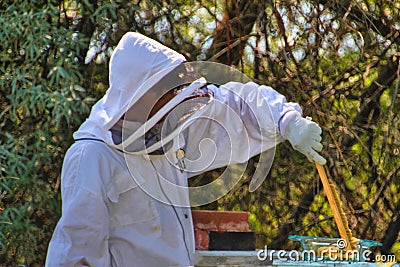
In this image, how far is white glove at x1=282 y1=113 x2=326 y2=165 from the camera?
6.38 feet

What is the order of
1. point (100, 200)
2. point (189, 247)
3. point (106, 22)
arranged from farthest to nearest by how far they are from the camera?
point (106, 22) < point (189, 247) < point (100, 200)

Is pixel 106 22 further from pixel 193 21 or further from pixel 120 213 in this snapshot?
pixel 120 213

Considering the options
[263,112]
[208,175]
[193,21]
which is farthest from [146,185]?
[193,21]

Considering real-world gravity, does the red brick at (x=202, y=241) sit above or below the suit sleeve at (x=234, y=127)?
below

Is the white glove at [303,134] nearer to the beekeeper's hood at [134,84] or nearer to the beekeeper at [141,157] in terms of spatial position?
the beekeeper at [141,157]

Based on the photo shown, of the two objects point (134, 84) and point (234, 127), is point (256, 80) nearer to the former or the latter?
point (234, 127)

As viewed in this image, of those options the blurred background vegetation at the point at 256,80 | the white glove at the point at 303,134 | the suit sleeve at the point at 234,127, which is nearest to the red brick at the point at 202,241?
the suit sleeve at the point at 234,127

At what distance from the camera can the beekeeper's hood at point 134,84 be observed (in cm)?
195

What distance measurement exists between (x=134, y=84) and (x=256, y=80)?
61.1 inches

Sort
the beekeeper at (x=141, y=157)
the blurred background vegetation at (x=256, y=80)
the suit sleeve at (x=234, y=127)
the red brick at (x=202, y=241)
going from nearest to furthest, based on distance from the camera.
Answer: the beekeeper at (x=141, y=157)
the suit sleeve at (x=234, y=127)
the red brick at (x=202, y=241)
the blurred background vegetation at (x=256, y=80)

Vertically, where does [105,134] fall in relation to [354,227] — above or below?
above

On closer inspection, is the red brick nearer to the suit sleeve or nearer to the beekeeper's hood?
the suit sleeve

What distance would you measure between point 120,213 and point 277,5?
1.80 metres

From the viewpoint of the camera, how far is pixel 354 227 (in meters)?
3.55
